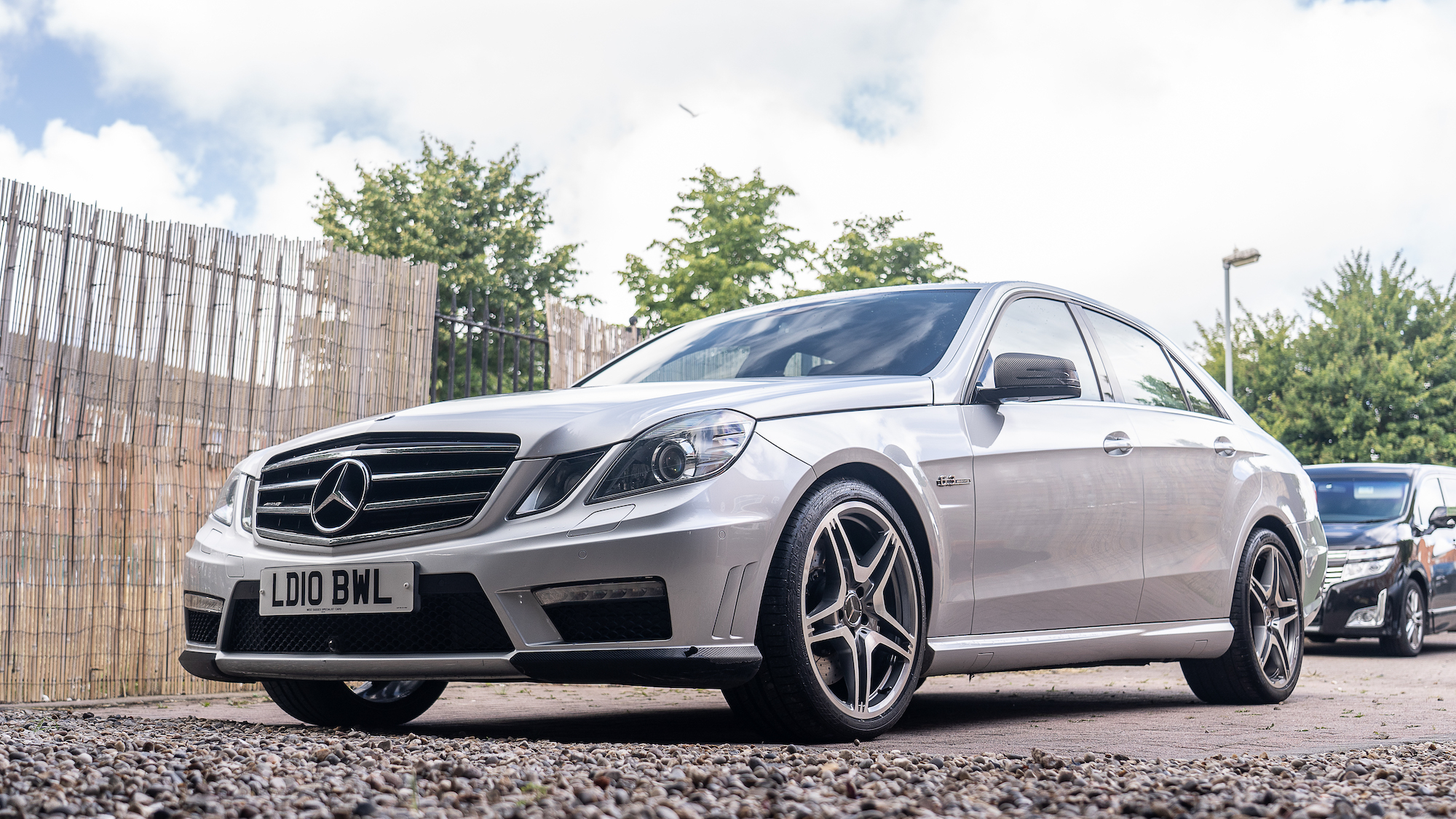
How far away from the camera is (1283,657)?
21.7ft

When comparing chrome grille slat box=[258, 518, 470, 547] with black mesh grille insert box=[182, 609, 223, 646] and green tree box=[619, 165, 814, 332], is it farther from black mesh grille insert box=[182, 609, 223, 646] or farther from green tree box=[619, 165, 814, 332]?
green tree box=[619, 165, 814, 332]

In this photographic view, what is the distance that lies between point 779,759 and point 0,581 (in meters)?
4.58

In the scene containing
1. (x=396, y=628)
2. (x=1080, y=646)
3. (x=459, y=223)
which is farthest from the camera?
(x=459, y=223)

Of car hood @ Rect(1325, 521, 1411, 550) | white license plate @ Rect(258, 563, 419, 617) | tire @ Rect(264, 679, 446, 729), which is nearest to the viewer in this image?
white license plate @ Rect(258, 563, 419, 617)

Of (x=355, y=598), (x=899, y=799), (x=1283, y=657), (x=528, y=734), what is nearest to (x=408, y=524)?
(x=355, y=598)

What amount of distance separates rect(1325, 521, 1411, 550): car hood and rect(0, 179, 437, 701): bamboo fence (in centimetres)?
877

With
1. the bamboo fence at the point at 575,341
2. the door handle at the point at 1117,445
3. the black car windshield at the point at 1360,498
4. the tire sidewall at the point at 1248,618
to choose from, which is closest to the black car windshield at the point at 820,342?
the door handle at the point at 1117,445

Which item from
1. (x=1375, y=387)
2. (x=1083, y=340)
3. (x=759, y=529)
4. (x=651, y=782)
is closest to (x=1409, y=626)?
(x=1083, y=340)

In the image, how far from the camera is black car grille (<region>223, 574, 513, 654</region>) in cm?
401

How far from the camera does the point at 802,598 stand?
4.03 metres

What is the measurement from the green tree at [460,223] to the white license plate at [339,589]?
1276 inches

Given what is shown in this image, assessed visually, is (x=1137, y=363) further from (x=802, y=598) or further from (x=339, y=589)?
(x=339, y=589)

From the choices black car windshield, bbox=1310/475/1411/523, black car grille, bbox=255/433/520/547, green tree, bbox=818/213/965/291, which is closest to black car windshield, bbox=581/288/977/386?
black car grille, bbox=255/433/520/547

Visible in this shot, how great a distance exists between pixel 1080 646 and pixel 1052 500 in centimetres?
57
